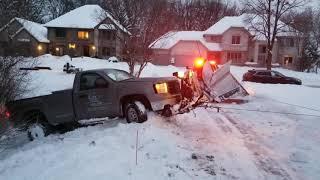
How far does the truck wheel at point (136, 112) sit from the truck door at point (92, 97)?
2.06ft

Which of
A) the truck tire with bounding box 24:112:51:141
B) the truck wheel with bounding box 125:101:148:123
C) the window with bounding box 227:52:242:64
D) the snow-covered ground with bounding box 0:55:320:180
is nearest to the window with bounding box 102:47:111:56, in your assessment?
the window with bounding box 227:52:242:64

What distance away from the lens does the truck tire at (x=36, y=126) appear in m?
12.6

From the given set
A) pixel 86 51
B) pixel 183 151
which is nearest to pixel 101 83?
pixel 183 151

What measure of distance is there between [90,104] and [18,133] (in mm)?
2664

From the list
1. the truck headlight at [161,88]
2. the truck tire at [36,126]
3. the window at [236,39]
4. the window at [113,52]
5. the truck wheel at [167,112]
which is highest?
the window at [236,39]

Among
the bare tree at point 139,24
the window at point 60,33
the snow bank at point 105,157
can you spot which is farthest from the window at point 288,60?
the snow bank at point 105,157

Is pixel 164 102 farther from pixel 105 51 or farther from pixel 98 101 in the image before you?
pixel 105 51

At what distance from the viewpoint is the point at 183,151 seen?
9000 millimetres

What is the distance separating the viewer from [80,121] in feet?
40.8

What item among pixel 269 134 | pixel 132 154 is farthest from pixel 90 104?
pixel 269 134

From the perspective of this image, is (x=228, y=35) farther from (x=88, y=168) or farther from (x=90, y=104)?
(x=88, y=168)

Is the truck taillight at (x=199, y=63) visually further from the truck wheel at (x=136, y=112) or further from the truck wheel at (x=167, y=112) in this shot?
the truck wheel at (x=136, y=112)

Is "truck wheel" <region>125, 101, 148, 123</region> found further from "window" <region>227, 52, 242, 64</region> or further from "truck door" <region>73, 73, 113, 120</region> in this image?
"window" <region>227, 52, 242, 64</region>

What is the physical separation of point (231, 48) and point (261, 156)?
56631 millimetres
